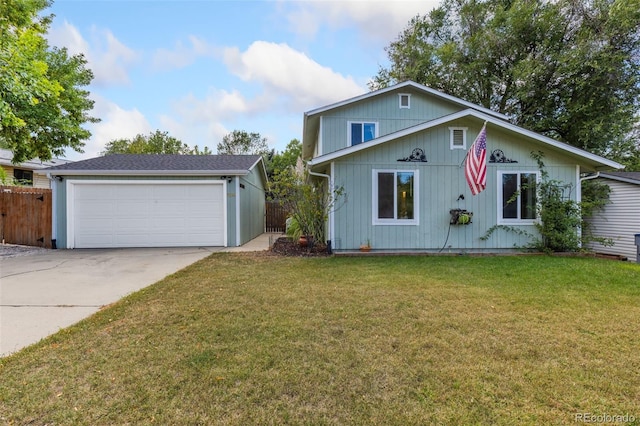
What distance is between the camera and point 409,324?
3.55 meters

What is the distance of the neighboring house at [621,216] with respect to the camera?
8.87m

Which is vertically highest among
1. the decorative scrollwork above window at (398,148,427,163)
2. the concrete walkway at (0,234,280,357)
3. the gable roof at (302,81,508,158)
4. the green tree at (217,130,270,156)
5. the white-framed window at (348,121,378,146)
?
the green tree at (217,130,270,156)

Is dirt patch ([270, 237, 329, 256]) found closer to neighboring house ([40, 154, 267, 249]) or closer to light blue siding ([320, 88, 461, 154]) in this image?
neighboring house ([40, 154, 267, 249])

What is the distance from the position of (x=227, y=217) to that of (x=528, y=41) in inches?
664

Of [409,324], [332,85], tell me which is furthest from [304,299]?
[332,85]

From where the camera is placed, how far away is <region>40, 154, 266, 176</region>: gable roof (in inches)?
380

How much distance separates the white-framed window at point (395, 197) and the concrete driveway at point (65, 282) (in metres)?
4.98

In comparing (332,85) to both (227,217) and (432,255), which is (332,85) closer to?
(227,217)

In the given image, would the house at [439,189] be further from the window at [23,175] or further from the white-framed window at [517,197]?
the window at [23,175]

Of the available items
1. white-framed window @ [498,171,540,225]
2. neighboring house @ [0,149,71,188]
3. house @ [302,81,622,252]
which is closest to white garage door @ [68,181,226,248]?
house @ [302,81,622,252]

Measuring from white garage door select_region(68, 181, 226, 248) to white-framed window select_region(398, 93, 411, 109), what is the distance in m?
7.10

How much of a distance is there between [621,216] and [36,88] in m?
16.0

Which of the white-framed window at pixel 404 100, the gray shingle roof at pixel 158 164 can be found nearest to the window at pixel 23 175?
the gray shingle roof at pixel 158 164

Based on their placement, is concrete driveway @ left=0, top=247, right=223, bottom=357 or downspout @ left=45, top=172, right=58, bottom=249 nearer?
concrete driveway @ left=0, top=247, right=223, bottom=357
